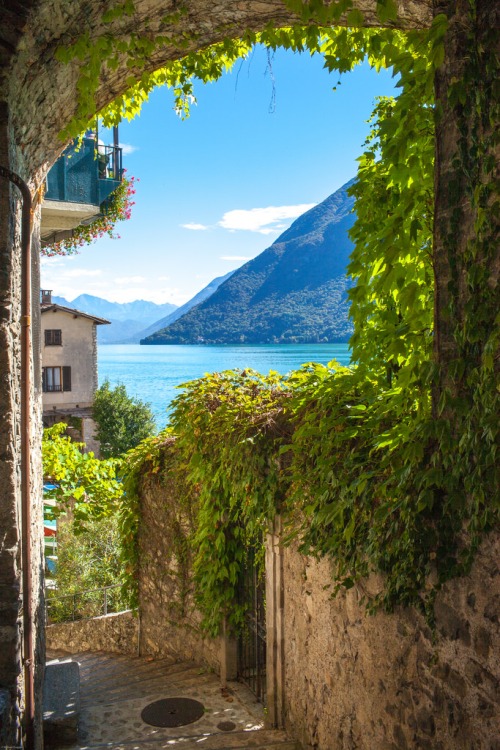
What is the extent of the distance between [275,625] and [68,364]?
2671 cm

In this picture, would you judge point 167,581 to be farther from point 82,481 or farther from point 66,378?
point 66,378

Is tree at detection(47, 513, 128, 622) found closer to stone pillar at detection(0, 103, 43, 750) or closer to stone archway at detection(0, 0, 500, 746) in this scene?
stone pillar at detection(0, 103, 43, 750)

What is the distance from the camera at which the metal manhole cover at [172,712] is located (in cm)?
625

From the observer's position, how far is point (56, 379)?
3062 cm

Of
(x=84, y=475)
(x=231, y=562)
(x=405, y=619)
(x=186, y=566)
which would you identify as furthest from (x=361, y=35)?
(x=84, y=475)

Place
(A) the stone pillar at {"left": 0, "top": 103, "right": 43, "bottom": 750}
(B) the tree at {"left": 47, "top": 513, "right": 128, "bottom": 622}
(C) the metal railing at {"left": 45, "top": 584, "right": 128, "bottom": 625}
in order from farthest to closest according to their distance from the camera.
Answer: (B) the tree at {"left": 47, "top": 513, "right": 128, "bottom": 622}
(C) the metal railing at {"left": 45, "top": 584, "right": 128, "bottom": 625}
(A) the stone pillar at {"left": 0, "top": 103, "right": 43, "bottom": 750}

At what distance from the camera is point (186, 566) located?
25.3 ft

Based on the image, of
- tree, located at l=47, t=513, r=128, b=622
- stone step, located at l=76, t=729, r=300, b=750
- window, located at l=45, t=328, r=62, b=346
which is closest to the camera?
stone step, located at l=76, t=729, r=300, b=750

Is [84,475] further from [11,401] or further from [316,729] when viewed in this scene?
[11,401]

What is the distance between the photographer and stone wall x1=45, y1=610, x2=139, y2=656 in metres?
9.19

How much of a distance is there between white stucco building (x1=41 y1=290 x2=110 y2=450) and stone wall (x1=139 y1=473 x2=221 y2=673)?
22.3 metres

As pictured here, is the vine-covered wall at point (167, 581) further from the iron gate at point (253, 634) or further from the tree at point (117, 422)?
the tree at point (117, 422)

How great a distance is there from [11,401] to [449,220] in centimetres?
257

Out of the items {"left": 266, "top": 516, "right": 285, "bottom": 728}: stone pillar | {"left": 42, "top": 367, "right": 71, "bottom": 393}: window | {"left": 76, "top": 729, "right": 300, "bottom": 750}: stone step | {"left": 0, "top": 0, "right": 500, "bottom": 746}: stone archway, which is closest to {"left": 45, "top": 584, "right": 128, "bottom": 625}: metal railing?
{"left": 76, "top": 729, "right": 300, "bottom": 750}: stone step
